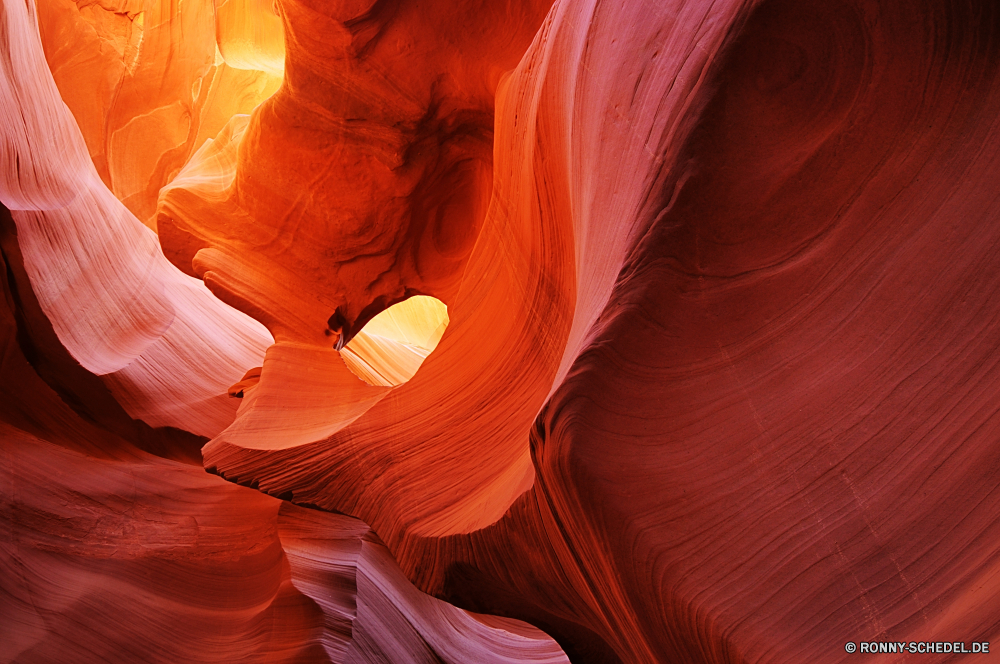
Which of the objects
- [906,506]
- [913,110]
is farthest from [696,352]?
[913,110]

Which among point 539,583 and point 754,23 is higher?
point 754,23

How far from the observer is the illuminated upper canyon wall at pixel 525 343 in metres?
1.45

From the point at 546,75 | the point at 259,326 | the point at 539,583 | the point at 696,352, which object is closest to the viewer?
the point at 696,352

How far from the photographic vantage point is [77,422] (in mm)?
4070

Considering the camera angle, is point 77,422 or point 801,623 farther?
point 77,422

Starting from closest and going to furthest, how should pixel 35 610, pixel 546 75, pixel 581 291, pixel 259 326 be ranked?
pixel 581 291 < pixel 546 75 < pixel 35 610 < pixel 259 326

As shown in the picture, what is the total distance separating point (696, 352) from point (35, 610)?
3.74 meters

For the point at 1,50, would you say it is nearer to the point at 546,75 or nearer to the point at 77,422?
the point at 77,422

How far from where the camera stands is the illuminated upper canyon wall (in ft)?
4.74

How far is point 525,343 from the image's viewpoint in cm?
251

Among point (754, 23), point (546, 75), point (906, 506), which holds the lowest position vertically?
point (906, 506)

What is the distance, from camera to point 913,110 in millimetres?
1551

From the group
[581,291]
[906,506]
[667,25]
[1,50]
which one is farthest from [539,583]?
[1,50]

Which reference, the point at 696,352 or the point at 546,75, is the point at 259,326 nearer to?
the point at 546,75
